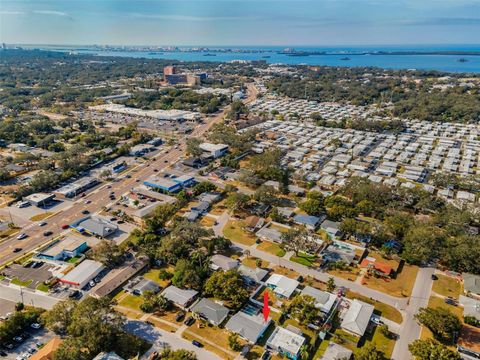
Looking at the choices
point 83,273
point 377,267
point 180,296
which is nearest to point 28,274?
point 83,273

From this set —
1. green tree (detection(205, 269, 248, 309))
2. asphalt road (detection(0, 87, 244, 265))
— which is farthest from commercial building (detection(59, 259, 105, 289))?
green tree (detection(205, 269, 248, 309))

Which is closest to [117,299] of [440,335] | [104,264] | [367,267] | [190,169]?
[104,264]

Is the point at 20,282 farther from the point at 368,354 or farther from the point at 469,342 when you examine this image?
the point at 469,342

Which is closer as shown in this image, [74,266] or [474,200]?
[74,266]

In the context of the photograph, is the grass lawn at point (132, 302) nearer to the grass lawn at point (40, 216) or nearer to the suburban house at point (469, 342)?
the grass lawn at point (40, 216)

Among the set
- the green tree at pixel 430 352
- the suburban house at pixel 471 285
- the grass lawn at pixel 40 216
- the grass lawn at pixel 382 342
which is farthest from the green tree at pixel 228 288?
the grass lawn at pixel 40 216

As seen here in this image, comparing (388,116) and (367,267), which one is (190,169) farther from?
(388,116)
